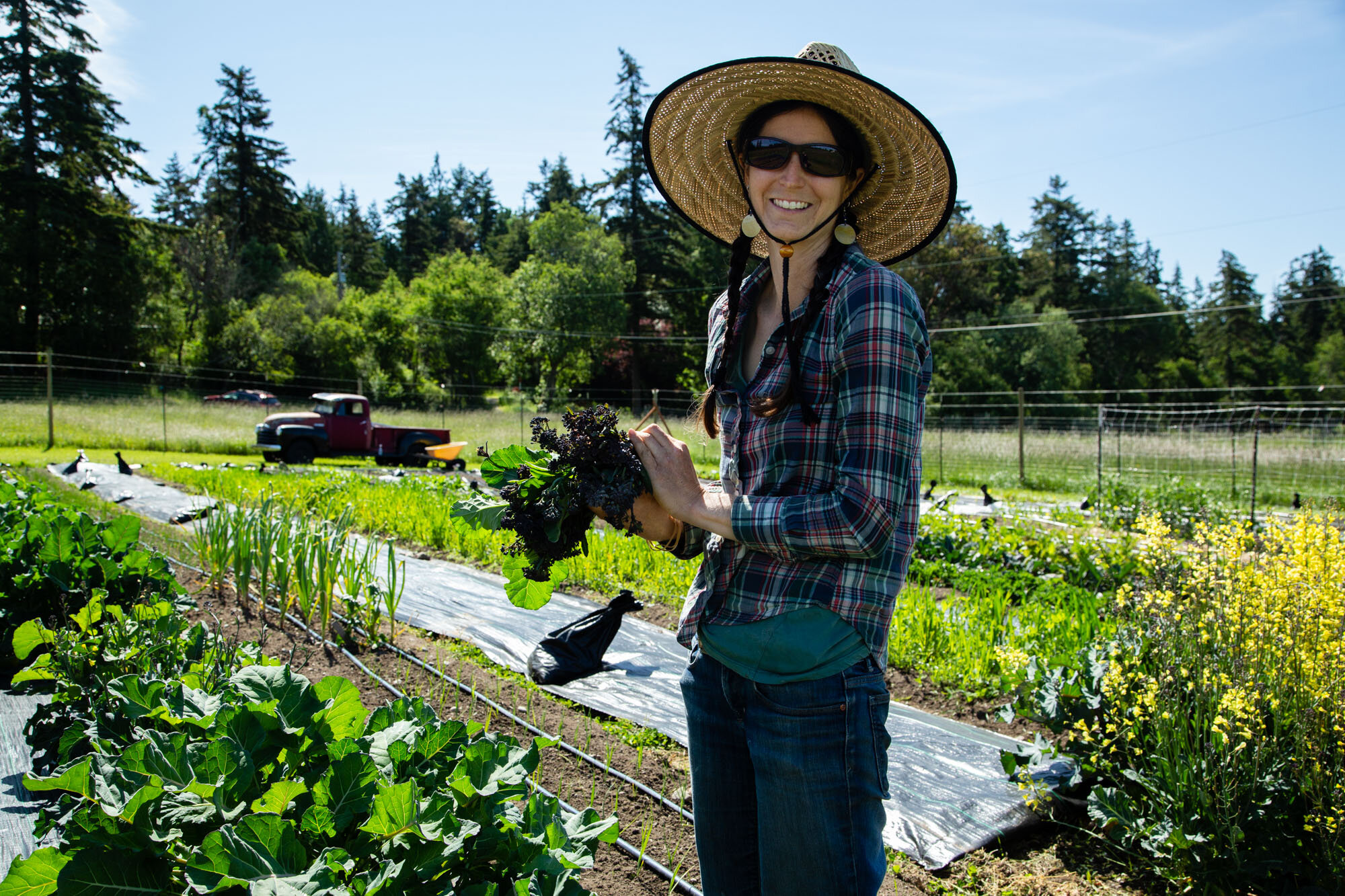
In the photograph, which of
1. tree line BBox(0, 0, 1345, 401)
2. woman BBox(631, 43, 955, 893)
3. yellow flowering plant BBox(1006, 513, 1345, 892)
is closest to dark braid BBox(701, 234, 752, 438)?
woman BBox(631, 43, 955, 893)

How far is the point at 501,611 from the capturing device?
549 cm

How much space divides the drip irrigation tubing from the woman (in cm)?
52

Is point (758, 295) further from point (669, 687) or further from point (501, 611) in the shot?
point (501, 611)

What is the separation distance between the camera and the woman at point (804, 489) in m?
1.21

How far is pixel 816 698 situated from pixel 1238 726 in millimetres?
1894

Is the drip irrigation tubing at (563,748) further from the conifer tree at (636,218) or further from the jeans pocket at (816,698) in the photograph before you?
the conifer tree at (636,218)

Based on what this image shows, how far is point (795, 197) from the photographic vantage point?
141 cm

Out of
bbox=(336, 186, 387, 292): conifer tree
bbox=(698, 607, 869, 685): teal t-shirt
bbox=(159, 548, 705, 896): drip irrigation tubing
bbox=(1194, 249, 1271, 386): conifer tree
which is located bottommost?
bbox=(159, 548, 705, 896): drip irrigation tubing

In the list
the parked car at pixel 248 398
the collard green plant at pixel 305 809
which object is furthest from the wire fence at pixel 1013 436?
the collard green plant at pixel 305 809

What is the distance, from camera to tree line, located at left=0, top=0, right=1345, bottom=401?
1214 inches

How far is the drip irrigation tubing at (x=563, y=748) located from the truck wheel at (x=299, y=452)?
13002 millimetres

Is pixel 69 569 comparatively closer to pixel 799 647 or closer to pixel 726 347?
pixel 726 347

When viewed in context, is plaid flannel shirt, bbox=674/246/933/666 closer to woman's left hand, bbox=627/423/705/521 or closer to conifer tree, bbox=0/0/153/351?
woman's left hand, bbox=627/423/705/521

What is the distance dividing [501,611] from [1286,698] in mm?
4231
